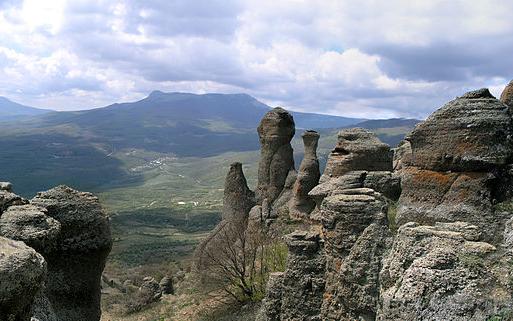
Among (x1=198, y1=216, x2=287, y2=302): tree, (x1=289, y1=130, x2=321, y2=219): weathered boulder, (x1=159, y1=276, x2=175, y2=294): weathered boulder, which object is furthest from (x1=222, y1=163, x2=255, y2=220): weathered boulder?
(x1=159, y1=276, x2=175, y2=294): weathered boulder

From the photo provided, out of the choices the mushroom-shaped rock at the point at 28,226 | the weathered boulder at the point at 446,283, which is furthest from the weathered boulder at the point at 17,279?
the mushroom-shaped rock at the point at 28,226

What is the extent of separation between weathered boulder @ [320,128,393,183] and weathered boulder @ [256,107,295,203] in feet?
52.1

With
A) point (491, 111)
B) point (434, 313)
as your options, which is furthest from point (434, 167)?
point (434, 313)

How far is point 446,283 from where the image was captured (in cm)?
880

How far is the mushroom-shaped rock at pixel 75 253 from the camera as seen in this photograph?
17828 millimetres

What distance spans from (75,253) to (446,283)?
13.2 metres

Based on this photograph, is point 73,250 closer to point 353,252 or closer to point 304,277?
point 304,277

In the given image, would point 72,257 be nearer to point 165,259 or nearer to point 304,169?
point 304,169

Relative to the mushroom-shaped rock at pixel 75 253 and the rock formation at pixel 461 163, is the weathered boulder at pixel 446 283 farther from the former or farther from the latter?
the mushroom-shaped rock at pixel 75 253

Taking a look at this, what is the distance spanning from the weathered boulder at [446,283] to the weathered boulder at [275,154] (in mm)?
33655

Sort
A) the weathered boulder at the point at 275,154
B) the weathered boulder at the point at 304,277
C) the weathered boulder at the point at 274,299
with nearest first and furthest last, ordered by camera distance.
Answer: the weathered boulder at the point at 304,277
the weathered boulder at the point at 274,299
the weathered boulder at the point at 275,154

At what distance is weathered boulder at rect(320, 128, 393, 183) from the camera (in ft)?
89.0

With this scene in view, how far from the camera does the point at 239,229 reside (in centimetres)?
4094

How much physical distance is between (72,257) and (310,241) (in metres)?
8.00
